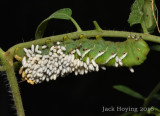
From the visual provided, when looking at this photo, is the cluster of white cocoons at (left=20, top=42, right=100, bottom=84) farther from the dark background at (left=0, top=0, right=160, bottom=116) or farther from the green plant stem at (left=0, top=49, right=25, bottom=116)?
the dark background at (left=0, top=0, right=160, bottom=116)

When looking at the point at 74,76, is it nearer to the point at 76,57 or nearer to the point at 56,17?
the point at 76,57

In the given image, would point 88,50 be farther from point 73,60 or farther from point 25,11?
point 25,11

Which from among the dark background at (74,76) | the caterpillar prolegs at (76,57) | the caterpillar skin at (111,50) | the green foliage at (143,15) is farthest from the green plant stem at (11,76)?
the dark background at (74,76)

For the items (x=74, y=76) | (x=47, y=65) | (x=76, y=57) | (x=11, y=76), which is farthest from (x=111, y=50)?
(x=74, y=76)

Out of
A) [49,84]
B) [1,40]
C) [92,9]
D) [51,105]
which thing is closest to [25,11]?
[1,40]

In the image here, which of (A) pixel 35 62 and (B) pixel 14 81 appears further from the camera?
(A) pixel 35 62

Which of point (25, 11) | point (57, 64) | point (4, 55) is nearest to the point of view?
point (4, 55)

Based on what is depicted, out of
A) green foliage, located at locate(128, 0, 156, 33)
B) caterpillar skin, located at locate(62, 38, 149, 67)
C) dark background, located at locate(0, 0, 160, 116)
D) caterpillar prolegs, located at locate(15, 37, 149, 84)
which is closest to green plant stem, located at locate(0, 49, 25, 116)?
caterpillar prolegs, located at locate(15, 37, 149, 84)

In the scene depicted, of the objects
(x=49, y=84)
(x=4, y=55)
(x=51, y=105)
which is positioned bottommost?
(x=51, y=105)
